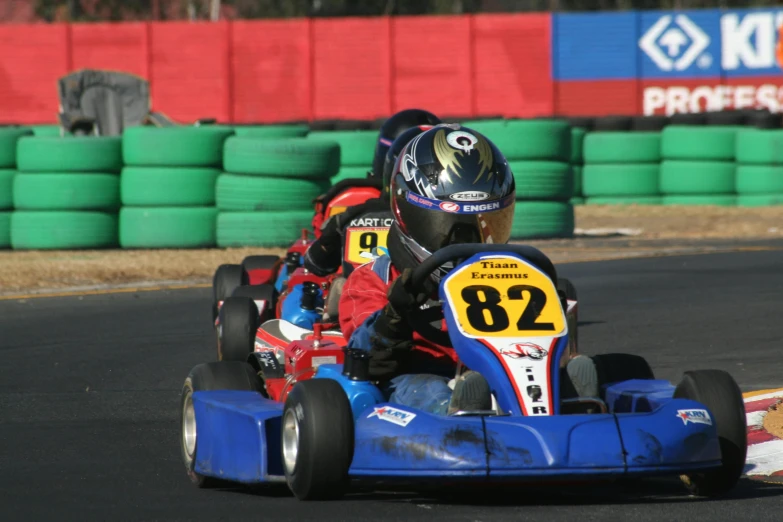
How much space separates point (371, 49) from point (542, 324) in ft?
69.8

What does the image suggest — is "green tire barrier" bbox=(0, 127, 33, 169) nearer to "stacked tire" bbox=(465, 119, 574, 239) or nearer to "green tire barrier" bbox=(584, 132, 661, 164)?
"stacked tire" bbox=(465, 119, 574, 239)

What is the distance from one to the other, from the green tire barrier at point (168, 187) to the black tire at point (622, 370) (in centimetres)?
848

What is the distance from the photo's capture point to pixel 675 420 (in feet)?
13.9

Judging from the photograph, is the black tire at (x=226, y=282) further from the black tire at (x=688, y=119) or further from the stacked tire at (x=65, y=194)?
the black tire at (x=688, y=119)

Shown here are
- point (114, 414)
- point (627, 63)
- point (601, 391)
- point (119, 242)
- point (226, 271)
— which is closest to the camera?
point (601, 391)

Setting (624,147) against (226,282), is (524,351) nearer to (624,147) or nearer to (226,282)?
(226,282)

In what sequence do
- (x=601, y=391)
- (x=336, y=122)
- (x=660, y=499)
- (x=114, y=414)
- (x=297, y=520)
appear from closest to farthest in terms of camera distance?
(x=297, y=520) → (x=660, y=499) → (x=601, y=391) → (x=114, y=414) → (x=336, y=122)

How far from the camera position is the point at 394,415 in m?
4.31

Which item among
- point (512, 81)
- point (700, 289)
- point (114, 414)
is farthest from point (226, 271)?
point (512, 81)

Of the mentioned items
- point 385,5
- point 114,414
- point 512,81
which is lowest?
point 114,414

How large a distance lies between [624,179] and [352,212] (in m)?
11.3

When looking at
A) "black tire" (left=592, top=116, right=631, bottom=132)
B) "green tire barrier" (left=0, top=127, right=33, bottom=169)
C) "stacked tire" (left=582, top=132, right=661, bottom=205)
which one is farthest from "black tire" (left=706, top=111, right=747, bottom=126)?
"green tire barrier" (left=0, top=127, right=33, bottom=169)

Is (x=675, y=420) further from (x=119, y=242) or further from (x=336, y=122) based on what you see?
→ (x=336, y=122)

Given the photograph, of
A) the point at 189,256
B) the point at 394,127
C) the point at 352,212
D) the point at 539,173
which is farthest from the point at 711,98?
the point at 352,212
